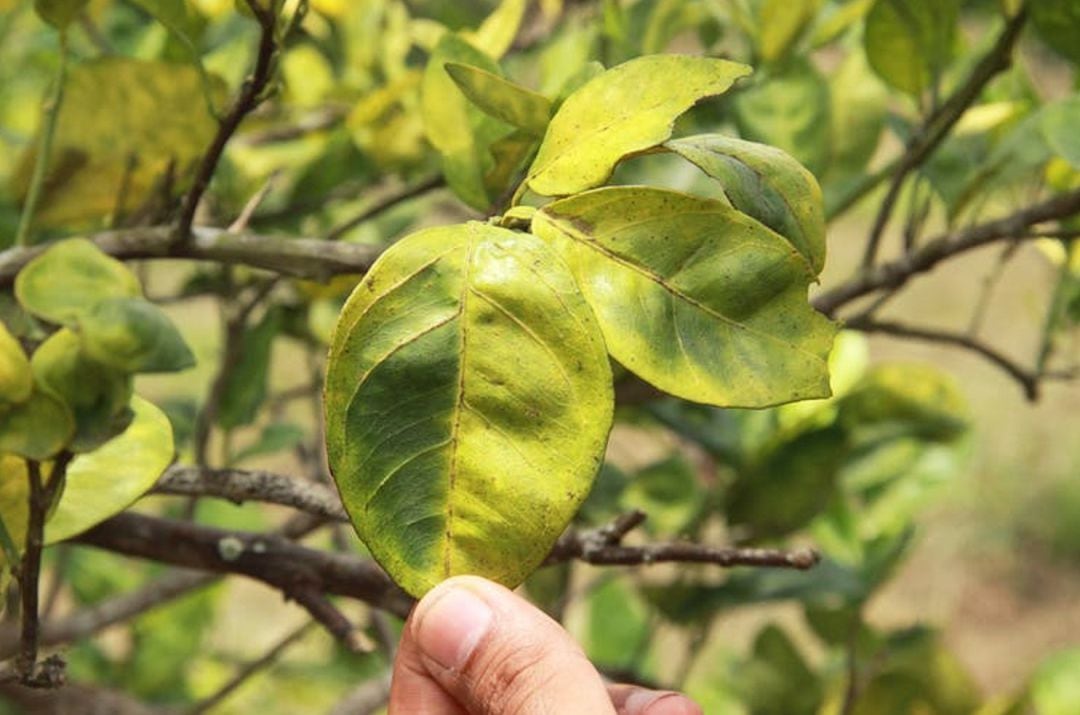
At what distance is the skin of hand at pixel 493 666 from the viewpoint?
1.46 feet

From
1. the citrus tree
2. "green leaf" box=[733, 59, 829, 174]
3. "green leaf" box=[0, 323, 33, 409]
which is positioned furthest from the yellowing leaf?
"green leaf" box=[0, 323, 33, 409]

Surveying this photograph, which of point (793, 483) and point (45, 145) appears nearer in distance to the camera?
point (45, 145)

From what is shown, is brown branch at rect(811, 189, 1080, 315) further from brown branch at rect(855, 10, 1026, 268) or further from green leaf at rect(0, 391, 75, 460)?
green leaf at rect(0, 391, 75, 460)

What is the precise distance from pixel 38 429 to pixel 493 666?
0.58 ft

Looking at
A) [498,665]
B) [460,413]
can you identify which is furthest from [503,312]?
[498,665]

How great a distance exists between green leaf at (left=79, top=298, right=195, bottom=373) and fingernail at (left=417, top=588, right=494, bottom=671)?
0.11m

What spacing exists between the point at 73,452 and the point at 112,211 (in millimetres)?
348

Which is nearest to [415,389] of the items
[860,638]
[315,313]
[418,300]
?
[418,300]

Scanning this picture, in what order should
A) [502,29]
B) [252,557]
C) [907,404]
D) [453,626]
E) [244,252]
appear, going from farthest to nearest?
[907,404], [502,29], [252,557], [244,252], [453,626]

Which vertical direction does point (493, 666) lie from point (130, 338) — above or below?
below

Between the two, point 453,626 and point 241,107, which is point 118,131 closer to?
point 241,107

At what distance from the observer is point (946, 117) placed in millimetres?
748

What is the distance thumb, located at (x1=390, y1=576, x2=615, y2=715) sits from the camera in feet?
1.47

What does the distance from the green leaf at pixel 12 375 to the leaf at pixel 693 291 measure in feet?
0.45
